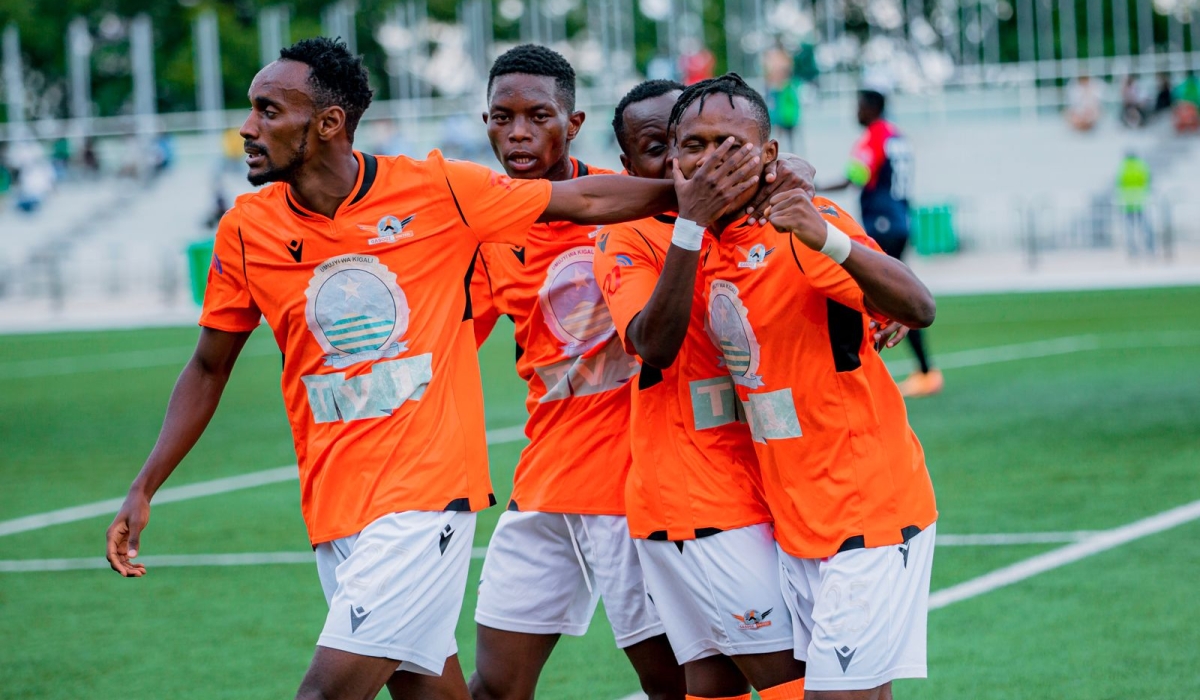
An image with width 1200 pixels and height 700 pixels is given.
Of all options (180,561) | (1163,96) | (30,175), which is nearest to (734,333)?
(180,561)

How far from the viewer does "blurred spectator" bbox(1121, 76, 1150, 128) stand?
120 ft

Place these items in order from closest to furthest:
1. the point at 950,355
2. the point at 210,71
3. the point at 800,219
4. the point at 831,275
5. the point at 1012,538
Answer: the point at 800,219 < the point at 831,275 < the point at 1012,538 < the point at 950,355 < the point at 210,71

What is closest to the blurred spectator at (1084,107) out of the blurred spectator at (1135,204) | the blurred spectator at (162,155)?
the blurred spectator at (1135,204)

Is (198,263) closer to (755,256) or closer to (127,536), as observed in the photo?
(127,536)

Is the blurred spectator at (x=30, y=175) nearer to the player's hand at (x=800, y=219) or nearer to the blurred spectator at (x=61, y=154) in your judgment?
the blurred spectator at (x=61, y=154)

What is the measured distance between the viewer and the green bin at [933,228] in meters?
31.4

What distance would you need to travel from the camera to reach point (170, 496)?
1094 centimetres

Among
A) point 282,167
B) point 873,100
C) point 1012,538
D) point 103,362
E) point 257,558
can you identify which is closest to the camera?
point 282,167

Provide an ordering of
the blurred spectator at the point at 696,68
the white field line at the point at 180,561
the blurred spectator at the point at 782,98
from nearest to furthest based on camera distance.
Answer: the white field line at the point at 180,561 < the blurred spectator at the point at 782,98 < the blurred spectator at the point at 696,68

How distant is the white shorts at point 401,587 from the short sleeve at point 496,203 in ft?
2.74

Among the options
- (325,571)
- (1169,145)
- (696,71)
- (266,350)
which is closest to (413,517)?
(325,571)

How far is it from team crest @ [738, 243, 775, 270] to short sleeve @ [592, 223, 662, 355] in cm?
25

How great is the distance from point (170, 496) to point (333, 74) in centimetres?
710

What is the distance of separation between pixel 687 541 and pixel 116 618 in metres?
4.32
